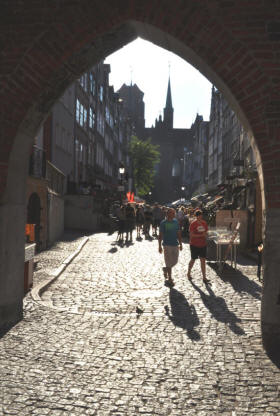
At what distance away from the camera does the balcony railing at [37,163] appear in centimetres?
1630

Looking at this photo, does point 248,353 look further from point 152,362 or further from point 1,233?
point 1,233

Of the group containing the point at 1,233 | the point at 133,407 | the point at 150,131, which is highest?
the point at 150,131

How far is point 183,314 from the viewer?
796 centimetres

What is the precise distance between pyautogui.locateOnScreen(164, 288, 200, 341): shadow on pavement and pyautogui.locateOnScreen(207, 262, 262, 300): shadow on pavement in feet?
4.80

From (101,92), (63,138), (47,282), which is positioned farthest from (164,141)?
(47,282)

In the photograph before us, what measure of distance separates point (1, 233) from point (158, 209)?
18997 millimetres

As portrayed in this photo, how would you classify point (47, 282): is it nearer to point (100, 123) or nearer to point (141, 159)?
point (100, 123)

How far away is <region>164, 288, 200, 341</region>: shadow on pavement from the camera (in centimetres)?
696

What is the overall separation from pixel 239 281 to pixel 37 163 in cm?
834

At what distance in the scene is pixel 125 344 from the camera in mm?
6230

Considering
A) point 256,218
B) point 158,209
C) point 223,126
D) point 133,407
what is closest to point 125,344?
point 133,407

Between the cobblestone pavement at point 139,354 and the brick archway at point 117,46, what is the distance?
77 cm

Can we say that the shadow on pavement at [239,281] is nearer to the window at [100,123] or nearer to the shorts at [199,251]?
the shorts at [199,251]

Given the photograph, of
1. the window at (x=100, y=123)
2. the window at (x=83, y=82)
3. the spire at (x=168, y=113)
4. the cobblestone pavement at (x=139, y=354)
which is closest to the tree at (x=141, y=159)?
the window at (x=100, y=123)
